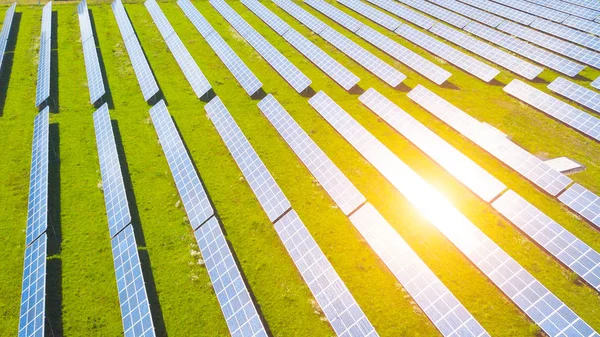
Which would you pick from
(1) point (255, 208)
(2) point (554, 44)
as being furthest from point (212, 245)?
(2) point (554, 44)

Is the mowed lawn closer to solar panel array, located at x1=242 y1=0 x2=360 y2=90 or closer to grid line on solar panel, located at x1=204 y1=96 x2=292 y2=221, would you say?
grid line on solar panel, located at x1=204 y1=96 x2=292 y2=221

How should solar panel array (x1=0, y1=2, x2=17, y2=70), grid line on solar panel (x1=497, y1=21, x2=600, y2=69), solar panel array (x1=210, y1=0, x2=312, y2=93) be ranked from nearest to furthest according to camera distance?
solar panel array (x1=210, y1=0, x2=312, y2=93) < grid line on solar panel (x1=497, y1=21, x2=600, y2=69) < solar panel array (x1=0, y1=2, x2=17, y2=70)

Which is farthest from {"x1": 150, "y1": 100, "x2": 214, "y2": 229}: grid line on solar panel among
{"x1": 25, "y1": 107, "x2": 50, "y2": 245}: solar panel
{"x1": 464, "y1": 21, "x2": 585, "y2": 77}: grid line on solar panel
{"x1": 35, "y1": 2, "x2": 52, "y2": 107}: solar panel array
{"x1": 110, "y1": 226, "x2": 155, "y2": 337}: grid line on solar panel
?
{"x1": 464, "y1": 21, "x2": 585, "y2": 77}: grid line on solar panel

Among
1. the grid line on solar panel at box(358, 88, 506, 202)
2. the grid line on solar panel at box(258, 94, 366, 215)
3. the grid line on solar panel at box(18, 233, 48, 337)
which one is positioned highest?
the grid line on solar panel at box(18, 233, 48, 337)

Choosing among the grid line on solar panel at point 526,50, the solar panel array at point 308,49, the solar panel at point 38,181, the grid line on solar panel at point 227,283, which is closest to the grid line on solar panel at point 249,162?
the grid line on solar panel at point 227,283

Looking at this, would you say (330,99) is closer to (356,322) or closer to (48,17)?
(356,322)

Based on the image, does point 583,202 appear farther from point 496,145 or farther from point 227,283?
point 227,283

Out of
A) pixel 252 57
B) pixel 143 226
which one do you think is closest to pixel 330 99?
pixel 252 57
